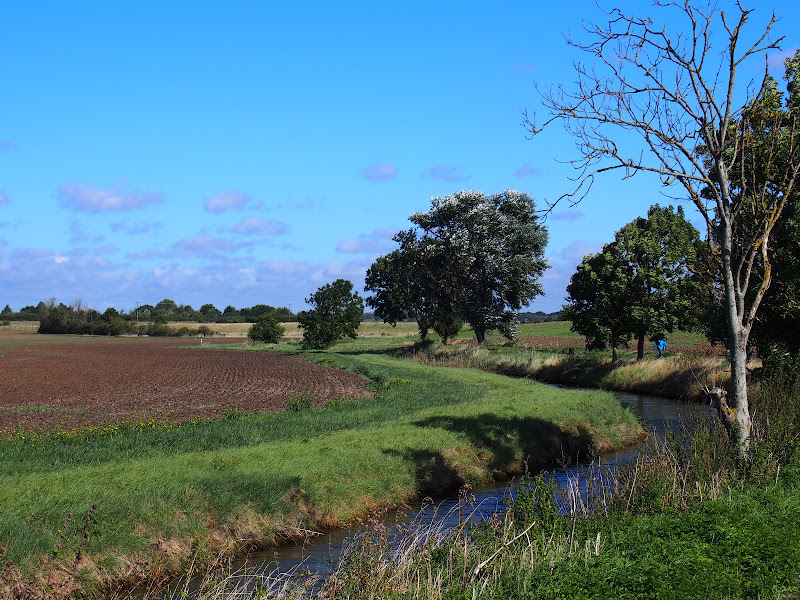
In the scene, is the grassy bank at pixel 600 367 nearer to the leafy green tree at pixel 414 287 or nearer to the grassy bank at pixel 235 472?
the leafy green tree at pixel 414 287

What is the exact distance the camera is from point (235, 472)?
13500 millimetres

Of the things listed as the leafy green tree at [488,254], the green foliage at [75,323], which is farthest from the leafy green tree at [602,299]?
the green foliage at [75,323]

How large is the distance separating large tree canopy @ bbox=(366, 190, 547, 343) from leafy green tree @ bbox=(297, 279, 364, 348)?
8.70 meters

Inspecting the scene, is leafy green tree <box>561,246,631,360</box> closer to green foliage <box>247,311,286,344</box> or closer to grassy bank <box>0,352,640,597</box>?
grassy bank <box>0,352,640,597</box>

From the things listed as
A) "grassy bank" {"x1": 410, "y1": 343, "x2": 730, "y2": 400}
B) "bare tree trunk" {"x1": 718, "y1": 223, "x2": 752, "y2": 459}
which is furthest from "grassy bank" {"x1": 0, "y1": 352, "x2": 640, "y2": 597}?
"grassy bank" {"x1": 410, "y1": 343, "x2": 730, "y2": 400}

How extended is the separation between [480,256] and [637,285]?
16331 mm

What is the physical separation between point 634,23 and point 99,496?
12.4m

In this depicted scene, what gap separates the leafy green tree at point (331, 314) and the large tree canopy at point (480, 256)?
870 centimetres

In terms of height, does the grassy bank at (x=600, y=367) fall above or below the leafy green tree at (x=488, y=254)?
below

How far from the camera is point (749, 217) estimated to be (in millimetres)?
16328

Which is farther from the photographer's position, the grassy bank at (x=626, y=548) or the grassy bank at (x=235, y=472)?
the grassy bank at (x=235, y=472)

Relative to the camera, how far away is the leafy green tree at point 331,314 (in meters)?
63.2

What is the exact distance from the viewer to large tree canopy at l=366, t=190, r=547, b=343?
173ft

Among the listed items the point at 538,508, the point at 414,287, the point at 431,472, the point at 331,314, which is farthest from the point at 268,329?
the point at 538,508
